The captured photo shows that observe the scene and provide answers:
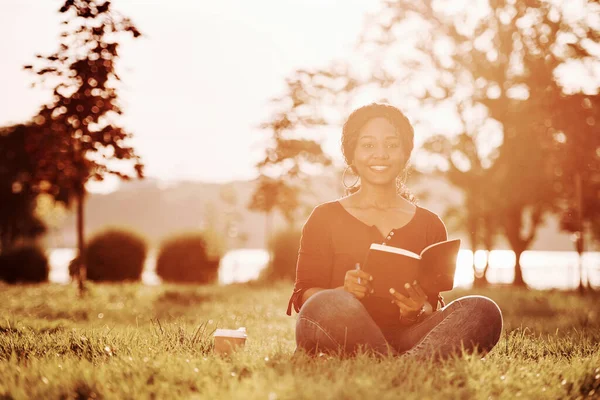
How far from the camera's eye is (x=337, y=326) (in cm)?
392

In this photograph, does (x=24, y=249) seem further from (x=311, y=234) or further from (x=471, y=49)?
(x=311, y=234)

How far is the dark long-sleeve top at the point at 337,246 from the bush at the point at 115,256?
714 inches

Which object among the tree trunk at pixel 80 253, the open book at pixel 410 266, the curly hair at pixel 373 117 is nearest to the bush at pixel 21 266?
the tree trunk at pixel 80 253

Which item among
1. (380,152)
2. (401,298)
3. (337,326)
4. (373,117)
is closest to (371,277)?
(401,298)

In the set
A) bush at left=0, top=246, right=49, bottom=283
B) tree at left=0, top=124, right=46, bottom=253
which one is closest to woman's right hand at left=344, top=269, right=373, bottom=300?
bush at left=0, top=246, right=49, bottom=283

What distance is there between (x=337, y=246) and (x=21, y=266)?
22583 millimetres

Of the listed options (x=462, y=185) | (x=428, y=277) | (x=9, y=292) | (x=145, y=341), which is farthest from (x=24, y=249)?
(x=428, y=277)

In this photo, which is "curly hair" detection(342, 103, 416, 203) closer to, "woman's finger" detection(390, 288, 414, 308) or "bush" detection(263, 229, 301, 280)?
"woman's finger" detection(390, 288, 414, 308)

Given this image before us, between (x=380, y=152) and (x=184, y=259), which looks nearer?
(x=380, y=152)

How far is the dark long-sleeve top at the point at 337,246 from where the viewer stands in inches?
170

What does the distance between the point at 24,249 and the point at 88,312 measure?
16718 mm

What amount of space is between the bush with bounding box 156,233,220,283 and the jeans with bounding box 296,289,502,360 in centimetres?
1833

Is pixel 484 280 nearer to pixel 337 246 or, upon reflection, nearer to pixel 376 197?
pixel 376 197

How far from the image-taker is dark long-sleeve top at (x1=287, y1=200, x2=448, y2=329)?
4.32 meters
